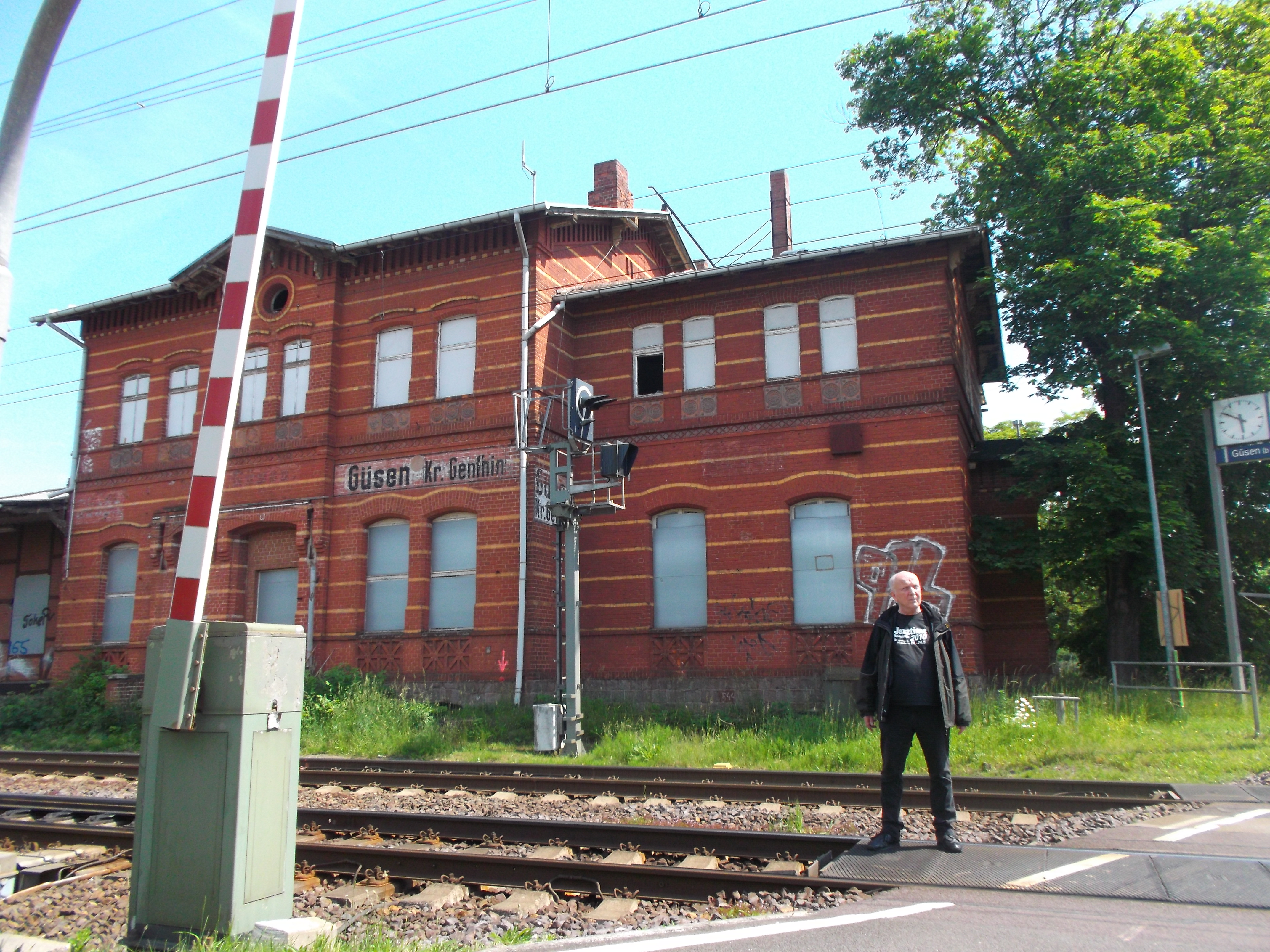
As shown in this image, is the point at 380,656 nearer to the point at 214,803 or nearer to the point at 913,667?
the point at 913,667

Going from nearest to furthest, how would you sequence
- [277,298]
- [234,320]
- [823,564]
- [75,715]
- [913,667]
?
[234,320] → [913,667] → [823,564] → [75,715] → [277,298]

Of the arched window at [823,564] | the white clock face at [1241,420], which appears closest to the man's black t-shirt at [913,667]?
the arched window at [823,564]

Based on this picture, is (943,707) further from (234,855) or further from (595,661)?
(595,661)

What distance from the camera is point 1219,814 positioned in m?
7.66

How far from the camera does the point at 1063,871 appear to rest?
17.9 ft

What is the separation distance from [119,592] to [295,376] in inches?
283

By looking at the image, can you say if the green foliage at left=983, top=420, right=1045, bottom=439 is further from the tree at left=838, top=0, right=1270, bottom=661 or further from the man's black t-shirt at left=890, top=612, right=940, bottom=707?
the man's black t-shirt at left=890, top=612, right=940, bottom=707

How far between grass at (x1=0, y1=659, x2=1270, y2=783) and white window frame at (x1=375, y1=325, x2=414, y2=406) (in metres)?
5.73

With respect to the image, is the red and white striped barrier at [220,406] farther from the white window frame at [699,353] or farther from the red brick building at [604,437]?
the white window frame at [699,353]

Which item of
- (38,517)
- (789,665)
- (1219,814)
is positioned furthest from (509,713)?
(38,517)

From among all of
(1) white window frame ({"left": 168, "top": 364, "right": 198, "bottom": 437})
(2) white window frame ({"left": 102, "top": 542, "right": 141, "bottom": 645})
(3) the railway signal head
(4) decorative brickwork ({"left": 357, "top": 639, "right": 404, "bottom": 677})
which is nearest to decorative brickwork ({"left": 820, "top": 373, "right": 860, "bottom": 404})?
(3) the railway signal head

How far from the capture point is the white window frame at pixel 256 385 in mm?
21219

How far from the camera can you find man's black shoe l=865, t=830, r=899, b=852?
6.23 m

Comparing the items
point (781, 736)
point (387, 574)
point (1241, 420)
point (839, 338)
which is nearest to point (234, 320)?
point (781, 736)
